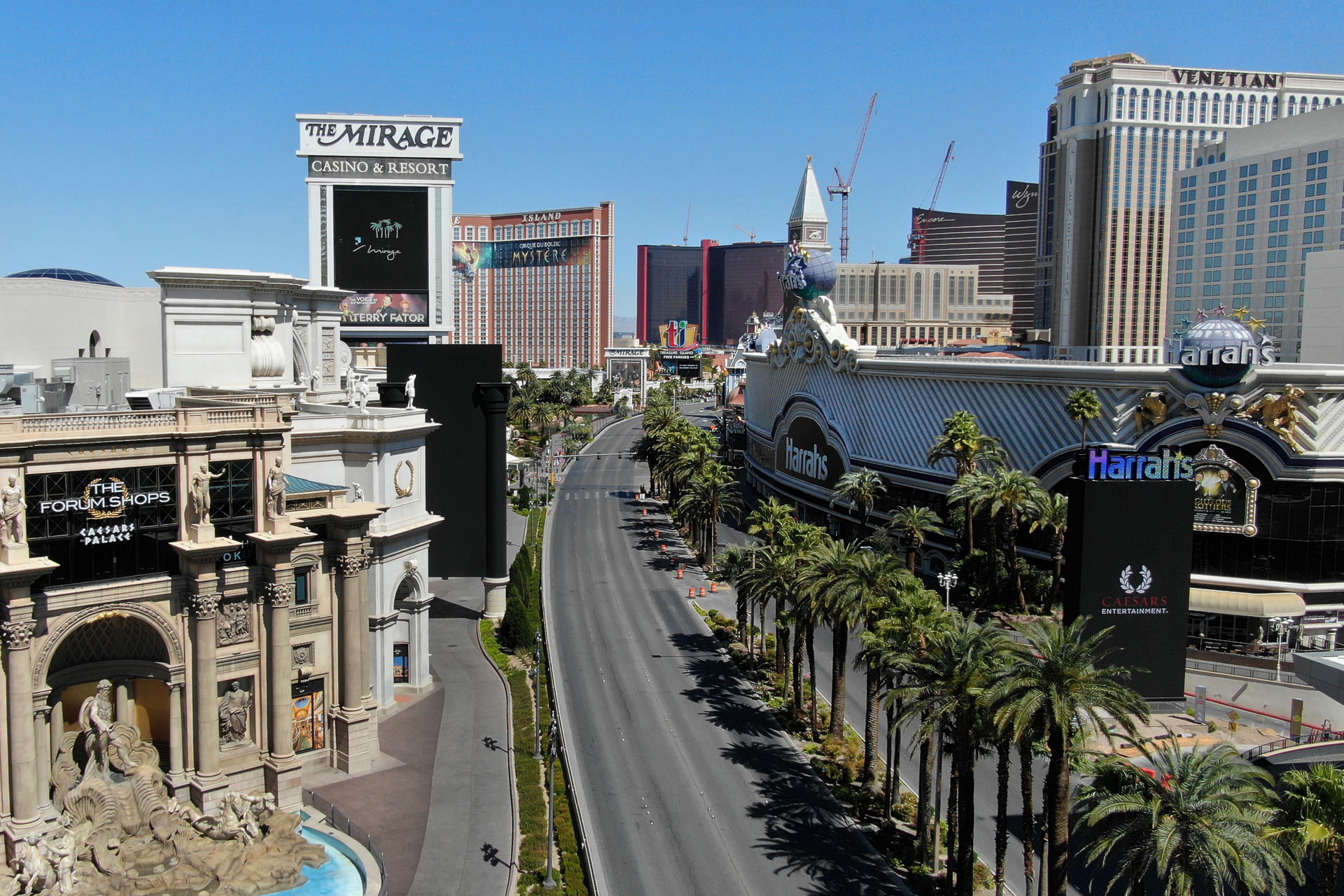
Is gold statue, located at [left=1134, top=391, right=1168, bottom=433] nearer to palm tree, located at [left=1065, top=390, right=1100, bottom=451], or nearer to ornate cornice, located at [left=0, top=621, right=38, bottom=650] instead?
palm tree, located at [left=1065, top=390, right=1100, bottom=451]

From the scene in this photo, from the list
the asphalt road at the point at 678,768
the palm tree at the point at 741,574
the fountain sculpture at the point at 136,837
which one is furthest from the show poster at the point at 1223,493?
the fountain sculpture at the point at 136,837

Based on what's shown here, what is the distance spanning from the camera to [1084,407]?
204 feet

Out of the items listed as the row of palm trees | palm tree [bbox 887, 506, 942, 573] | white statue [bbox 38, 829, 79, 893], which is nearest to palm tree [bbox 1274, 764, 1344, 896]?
the row of palm trees

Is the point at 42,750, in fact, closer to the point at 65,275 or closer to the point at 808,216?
the point at 65,275

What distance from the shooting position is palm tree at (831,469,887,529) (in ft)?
244

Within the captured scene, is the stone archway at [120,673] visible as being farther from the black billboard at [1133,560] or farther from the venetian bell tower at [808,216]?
the venetian bell tower at [808,216]

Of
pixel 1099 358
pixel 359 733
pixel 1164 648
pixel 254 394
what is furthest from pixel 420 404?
pixel 1099 358

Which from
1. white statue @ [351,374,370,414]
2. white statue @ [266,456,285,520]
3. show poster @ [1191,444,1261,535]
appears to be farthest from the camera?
show poster @ [1191,444,1261,535]

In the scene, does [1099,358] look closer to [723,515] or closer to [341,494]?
[723,515]

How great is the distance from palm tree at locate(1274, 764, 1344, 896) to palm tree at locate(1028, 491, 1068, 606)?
35323 millimetres

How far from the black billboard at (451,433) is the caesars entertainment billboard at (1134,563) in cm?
3231

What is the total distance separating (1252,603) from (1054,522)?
1158cm

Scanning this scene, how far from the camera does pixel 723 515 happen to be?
348 feet

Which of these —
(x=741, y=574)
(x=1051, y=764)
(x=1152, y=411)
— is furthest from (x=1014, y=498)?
(x=1051, y=764)
